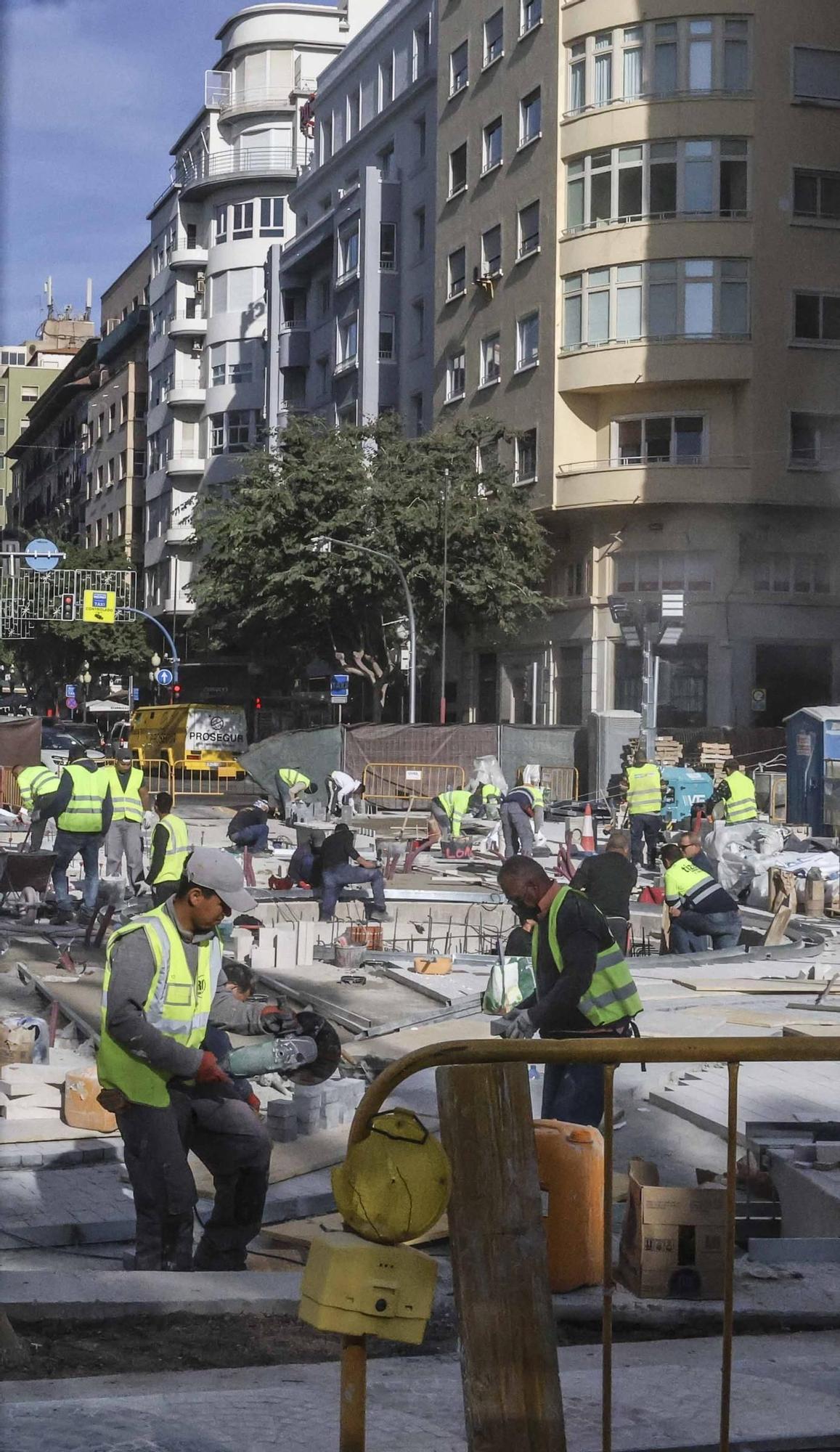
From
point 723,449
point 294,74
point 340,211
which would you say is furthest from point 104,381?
point 723,449

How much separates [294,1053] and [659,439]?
34701mm

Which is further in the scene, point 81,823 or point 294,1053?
point 81,823

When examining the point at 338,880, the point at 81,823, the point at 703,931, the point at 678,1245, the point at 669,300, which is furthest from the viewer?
the point at 669,300

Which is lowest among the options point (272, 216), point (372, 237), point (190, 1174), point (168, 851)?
point (190, 1174)

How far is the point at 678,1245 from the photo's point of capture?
18.5 feet

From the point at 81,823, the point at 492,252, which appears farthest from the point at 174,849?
the point at 492,252

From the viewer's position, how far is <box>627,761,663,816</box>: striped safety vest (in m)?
23.3

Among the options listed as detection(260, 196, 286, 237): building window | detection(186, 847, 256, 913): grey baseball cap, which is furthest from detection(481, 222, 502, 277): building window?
detection(186, 847, 256, 913): grey baseball cap

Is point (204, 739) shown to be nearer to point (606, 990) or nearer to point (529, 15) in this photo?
point (529, 15)

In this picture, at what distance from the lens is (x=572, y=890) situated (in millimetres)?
7309

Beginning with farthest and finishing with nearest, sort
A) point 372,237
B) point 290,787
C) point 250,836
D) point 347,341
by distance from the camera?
1. point 347,341
2. point 372,237
3. point 290,787
4. point 250,836

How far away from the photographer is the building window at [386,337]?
51594 mm

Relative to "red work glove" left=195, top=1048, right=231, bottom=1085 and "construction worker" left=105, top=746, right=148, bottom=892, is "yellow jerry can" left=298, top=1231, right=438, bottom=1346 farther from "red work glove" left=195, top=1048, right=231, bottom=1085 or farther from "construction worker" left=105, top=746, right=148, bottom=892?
"construction worker" left=105, top=746, right=148, bottom=892

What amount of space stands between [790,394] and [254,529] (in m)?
12.9
